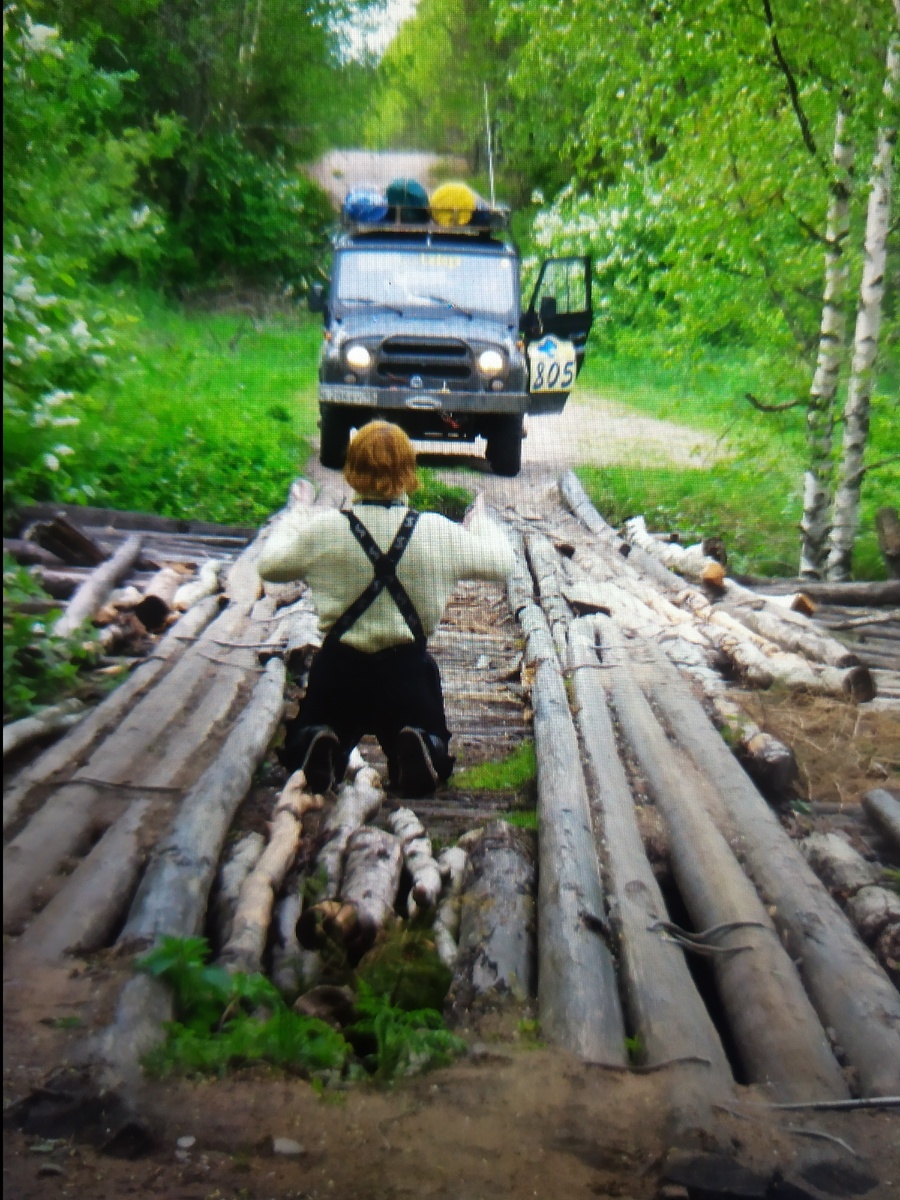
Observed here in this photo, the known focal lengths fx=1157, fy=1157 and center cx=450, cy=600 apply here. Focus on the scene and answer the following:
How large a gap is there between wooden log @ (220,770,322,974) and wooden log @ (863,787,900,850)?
1099mm

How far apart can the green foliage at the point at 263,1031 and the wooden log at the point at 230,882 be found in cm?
6

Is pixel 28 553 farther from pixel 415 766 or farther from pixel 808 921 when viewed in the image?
pixel 808 921

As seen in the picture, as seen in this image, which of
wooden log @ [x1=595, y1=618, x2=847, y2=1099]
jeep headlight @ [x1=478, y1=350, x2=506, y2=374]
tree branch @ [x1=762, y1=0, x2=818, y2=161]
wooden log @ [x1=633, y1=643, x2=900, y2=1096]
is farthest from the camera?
tree branch @ [x1=762, y1=0, x2=818, y2=161]

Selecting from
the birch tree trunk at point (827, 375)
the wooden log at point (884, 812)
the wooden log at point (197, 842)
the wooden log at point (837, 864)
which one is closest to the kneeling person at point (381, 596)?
the wooden log at point (197, 842)

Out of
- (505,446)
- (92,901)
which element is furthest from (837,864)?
(92,901)

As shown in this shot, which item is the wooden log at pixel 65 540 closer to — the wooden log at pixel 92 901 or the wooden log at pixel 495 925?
the wooden log at pixel 92 901

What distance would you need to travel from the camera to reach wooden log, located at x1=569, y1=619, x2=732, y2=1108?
5.81 feet

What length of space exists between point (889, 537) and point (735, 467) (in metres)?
0.47

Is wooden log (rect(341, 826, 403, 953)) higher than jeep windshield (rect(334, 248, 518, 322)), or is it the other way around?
jeep windshield (rect(334, 248, 518, 322))

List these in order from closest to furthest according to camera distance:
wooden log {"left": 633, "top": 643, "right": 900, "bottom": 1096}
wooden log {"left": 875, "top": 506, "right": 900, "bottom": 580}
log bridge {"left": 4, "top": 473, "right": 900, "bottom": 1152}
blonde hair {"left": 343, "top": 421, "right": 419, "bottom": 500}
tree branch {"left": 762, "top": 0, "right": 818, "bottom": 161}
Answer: log bridge {"left": 4, "top": 473, "right": 900, "bottom": 1152}, wooden log {"left": 633, "top": 643, "right": 900, "bottom": 1096}, blonde hair {"left": 343, "top": 421, "right": 419, "bottom": 500}, tree branch {"left": 762, "top": 0, "right": 818, "bottom": 161}, wooden log {"left": 875, "top": 506, "right": 900, "bottom": 580}

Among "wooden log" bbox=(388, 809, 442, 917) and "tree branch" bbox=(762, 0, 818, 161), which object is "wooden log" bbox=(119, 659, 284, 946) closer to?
"wooden log" bbox=(388, 809, 442, 917)

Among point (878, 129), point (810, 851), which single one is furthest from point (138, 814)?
point (878, 129)

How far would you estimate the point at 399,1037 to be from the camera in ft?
5.63

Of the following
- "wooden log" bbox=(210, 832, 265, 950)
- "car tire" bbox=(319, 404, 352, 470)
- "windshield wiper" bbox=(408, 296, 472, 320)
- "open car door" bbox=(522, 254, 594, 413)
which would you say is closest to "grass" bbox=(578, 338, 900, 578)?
"open car door" bbox=(522, 254, 594, 413)
